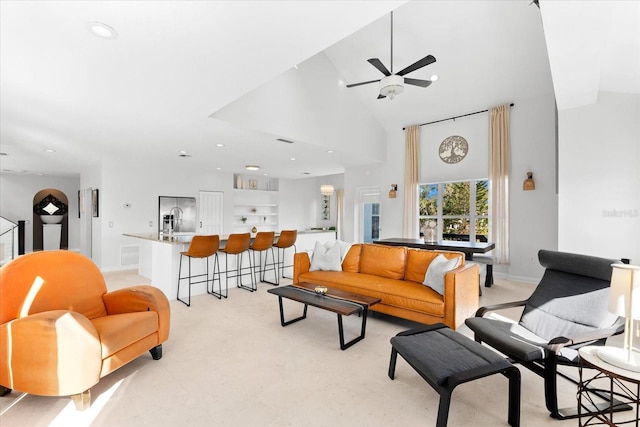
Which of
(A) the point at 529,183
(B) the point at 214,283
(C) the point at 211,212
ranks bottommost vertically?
(B) the point at 214,283

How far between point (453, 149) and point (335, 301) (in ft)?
16.7

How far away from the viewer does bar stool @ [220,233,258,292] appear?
4.60 meters

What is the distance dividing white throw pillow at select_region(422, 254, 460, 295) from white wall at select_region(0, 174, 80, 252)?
11.5 meters

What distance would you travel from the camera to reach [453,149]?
21.5ft

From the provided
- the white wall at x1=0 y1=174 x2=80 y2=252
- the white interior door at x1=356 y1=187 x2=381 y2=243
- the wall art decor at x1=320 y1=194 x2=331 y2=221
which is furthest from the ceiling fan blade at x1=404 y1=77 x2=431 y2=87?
the white wall at x1=0 y1=174 x2=80 y2=252

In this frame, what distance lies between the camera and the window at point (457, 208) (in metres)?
6.32

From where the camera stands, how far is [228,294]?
466cm

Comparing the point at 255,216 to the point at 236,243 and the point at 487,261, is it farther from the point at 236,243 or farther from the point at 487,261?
the point at 487,261

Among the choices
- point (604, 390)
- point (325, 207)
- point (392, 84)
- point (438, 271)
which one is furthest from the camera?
point (325, 207)


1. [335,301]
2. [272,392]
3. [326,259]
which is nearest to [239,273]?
[326,259]

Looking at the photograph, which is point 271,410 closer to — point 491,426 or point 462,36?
point 491,426

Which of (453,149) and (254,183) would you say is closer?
(453,149)

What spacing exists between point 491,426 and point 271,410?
4.55ft

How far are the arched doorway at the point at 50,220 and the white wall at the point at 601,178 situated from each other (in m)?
13.2
